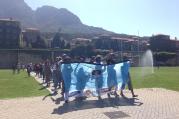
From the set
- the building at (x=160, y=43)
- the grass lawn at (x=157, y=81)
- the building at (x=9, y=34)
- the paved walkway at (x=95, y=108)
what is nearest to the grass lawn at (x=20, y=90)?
the paved walkway at (x=95, y=108)

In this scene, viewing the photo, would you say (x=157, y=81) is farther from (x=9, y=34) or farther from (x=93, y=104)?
(x=9, y=34)

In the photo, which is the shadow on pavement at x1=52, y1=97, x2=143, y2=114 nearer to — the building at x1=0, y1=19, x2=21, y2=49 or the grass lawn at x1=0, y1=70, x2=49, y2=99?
the grass lawn at x1=0, y1=70, x2=49, y2=99

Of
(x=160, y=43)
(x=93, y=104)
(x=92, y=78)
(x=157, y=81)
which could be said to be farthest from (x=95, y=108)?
(x=160, y=43)

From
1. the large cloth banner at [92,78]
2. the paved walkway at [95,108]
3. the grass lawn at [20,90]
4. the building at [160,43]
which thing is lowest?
the grass lawn at [20,90]

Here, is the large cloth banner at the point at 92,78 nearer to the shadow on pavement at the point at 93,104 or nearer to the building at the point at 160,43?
the shadow on pavement at the point at 93,104

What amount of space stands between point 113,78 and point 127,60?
1203 millimetres

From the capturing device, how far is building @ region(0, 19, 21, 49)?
10500 cm

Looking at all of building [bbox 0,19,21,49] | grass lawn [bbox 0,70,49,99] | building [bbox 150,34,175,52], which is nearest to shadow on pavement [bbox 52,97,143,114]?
grass lawn [bbox 0,70,49,99]

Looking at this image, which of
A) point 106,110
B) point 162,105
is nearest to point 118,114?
point 106,110

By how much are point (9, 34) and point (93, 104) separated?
100 metres

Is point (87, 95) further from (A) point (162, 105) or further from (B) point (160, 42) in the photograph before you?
(B) point (160, 42)

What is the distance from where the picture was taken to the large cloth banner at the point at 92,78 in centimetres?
1491

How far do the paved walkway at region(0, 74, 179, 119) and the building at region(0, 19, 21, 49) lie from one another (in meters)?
88.8

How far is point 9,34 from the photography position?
365 feet
